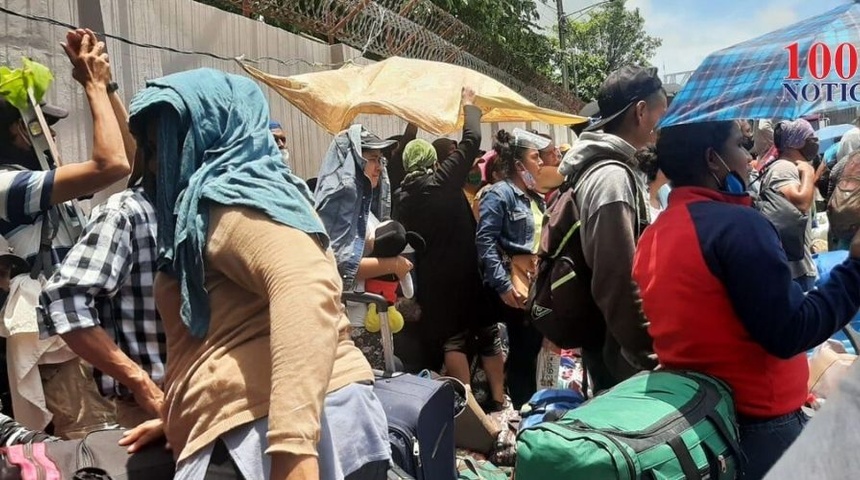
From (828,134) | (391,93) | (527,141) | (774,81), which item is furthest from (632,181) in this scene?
(828,134)

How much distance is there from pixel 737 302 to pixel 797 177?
9.89ft

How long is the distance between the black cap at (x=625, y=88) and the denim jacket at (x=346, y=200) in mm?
1374

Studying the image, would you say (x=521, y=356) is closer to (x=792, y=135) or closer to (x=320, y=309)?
(x=792, y=135)

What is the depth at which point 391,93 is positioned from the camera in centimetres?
557

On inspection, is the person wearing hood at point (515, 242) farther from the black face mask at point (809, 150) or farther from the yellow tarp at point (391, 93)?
the black face mask at point (809, 150)

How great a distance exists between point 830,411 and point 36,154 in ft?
8.80

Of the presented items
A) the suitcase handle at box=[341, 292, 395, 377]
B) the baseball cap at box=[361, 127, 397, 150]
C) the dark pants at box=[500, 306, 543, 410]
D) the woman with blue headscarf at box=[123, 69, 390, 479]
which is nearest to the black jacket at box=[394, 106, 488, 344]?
the dark pants at box=[500, 306, 543, 410]

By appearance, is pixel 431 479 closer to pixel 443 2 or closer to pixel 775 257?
pixel 775 257

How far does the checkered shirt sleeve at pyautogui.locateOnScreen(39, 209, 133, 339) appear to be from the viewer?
1944 mm

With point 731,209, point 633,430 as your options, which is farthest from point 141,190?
point 731,209

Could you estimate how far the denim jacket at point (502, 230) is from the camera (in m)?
4.62

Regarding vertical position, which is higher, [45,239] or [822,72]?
[822,72]

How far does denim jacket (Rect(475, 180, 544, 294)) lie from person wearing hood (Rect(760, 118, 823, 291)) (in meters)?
1.45

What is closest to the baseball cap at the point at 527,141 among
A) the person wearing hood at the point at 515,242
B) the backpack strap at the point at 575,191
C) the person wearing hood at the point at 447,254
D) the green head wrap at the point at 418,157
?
the person wearing hood at the point at 515,242
